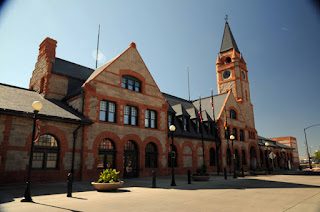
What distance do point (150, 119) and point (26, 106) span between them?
41.0 ft

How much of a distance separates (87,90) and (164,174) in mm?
12732

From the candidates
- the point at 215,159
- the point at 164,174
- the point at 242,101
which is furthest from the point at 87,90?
the point at 242,101

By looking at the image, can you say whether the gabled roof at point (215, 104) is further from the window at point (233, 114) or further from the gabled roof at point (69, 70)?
A: the gabled roof at point (69, 70)

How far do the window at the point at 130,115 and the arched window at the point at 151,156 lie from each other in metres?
3.20

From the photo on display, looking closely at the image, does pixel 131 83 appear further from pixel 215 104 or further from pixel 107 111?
pixel 215 104

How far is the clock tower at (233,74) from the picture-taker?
47125 millimetres

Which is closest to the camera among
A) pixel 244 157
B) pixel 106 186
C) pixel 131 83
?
pixel 106 186

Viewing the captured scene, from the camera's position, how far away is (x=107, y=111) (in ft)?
70.7

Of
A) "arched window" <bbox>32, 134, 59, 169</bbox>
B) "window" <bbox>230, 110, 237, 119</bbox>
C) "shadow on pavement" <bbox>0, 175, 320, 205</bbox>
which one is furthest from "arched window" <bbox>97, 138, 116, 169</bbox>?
"window" <bbox>230, 110, 237, 119</bbox>

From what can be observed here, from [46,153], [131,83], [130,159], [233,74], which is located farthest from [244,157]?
[46,153]

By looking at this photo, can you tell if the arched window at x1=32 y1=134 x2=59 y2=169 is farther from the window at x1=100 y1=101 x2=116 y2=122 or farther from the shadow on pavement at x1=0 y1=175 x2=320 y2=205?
the window at x1=100 y1=101 x2=116 y2=122

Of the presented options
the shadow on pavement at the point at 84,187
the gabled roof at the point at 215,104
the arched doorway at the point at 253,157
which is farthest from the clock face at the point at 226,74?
the shadow on pavement at the point at 84,187

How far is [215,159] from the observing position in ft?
113

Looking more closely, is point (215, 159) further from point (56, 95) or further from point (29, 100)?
point (29, 100)
